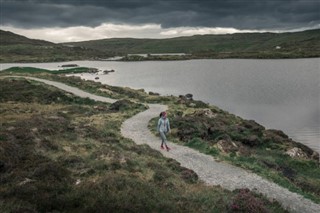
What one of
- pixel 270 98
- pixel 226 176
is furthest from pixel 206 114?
pixel 270 98

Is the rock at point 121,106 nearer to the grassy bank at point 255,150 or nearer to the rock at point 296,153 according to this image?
the grassy bank at point 255,150

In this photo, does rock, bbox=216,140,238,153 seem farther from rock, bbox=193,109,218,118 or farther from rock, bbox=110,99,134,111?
rock, bbox=110,99,134,111

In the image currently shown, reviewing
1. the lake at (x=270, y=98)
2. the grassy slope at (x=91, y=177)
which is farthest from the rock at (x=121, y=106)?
the lake at (x=270, y=98)

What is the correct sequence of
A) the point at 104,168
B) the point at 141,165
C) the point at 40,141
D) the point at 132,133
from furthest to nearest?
the point at 132,133 < the point at 40,141 < the point at 141,165 < the point at 104,168

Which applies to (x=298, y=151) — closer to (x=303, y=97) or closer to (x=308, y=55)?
(x=303, y=97)

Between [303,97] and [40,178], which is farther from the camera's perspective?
[303,97]

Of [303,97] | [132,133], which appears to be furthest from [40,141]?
[303,97]

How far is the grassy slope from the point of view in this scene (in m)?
14.9

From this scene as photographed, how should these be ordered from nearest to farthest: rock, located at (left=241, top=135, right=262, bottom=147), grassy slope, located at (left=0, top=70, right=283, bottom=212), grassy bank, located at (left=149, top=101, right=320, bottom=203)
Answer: grassy slope, located at (left=0, top=70, right=283, bottom=212), grassy bank, located at (left=149, top=101, right=320, bottom=203), rock, located at (left=241, top=135, right=262, bottom=147)

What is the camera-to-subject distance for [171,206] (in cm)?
1496

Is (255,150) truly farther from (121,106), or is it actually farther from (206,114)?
(121,106)

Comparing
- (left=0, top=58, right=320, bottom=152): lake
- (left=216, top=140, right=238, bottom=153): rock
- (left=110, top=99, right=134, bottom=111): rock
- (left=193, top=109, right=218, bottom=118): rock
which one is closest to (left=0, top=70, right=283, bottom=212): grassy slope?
(left=216, top=140, right=238, bottom=153): rock

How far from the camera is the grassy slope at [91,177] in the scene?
1486cm

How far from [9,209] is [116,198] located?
3.92 m
